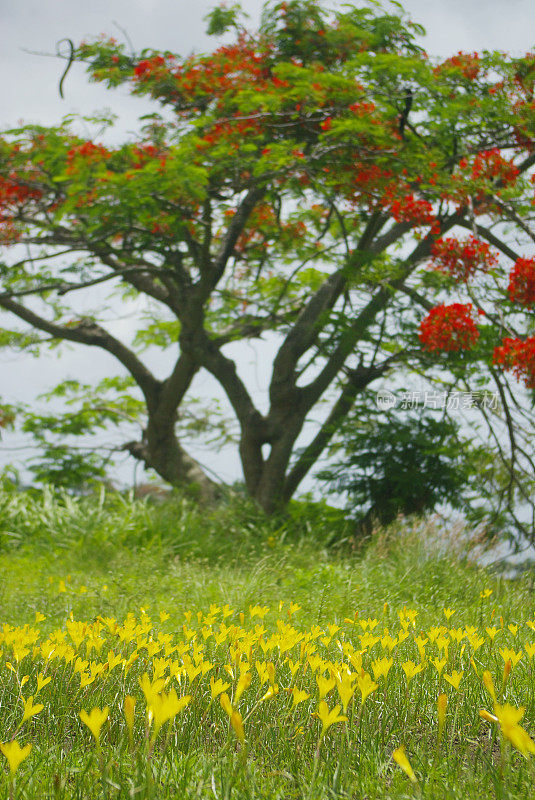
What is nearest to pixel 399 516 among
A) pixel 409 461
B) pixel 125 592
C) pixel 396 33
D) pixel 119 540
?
pixel 409 461

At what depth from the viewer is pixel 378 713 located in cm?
208

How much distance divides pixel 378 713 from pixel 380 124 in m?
5.62

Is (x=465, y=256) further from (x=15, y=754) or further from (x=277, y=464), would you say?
(x=15, y=754)

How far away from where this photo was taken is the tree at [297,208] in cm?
613

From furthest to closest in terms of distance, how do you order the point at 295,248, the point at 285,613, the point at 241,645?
the point at 295,248 < the point at 285,613 < the point at 241,645

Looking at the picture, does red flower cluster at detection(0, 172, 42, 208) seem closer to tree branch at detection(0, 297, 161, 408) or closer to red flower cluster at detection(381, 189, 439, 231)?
tree branch at detection(0, 297, 161, 408)

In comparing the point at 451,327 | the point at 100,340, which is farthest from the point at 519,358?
the point at 100,340

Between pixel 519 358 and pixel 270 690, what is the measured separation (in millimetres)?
Answer: 4013

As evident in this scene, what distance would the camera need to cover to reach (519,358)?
5098mm

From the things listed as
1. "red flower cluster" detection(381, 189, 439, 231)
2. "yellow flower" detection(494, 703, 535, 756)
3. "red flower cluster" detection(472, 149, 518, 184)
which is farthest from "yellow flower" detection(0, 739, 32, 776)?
"red flower cluster" detection(472, 149, 518, 184)

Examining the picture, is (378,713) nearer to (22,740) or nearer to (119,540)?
(22,740)

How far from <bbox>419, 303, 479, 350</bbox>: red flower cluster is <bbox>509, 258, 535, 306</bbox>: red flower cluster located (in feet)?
1.19

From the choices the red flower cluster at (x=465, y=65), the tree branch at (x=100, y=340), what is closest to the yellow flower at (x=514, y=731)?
the red flower cluster at (x=465, y=65)

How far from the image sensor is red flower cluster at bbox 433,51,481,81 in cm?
646
